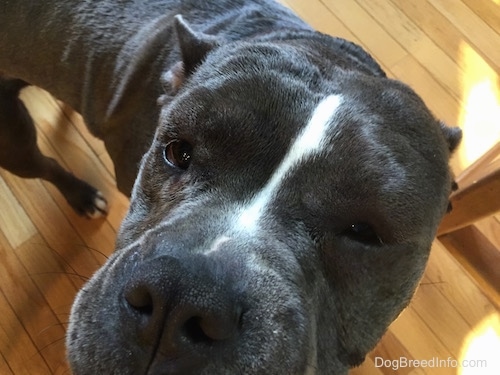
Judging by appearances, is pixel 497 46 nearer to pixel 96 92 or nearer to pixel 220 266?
pixel 96 92

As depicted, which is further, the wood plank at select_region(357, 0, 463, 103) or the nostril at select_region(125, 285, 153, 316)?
the wood plank at select_region(357, 0, 463, 103)

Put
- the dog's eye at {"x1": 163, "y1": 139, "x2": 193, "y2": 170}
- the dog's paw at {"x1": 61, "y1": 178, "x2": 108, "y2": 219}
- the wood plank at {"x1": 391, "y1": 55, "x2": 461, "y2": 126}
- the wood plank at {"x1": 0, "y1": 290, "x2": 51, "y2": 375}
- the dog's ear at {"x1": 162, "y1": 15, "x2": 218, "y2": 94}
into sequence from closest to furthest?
the dog's eye at {"x1": 163, "y1": 139, "x2": 193, "y2": 170}, the dog's ear at {"x1": 162, "y1": 15, "x2": 218, "y2": 94}, the wood plank at {"x1": 0, "y1": 290, "x2": 51, "y2": 375}, the dog's paw at {"x1": 61, "y1": 178, "x2": 108, "y2": 219}, the wood plank at {"x1": 391, "y1": 55, "x2": 461, "y2": 126}

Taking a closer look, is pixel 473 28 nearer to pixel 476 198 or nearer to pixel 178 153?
pixel 476 198

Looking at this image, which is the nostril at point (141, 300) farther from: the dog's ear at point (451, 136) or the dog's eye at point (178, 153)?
the dog's ear at point (451, 136)

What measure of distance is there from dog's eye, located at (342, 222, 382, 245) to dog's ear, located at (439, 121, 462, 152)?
1.39 feet

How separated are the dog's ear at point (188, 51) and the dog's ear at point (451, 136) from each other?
61 cm

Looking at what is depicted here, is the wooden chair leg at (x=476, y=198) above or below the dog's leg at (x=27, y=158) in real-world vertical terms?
above

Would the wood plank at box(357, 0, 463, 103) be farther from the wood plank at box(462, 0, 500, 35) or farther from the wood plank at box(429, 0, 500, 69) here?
the wood plank at box(462, 0, 500, 35)

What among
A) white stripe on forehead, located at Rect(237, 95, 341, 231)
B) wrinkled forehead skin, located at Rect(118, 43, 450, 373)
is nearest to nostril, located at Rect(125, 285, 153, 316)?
wrinkled forehead skin, located at Rect(118, 43, 450, 373)

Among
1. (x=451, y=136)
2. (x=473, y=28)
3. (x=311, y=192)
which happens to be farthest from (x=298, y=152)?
(x=473, y=28)

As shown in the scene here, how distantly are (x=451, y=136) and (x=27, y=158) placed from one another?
1493 millimetres

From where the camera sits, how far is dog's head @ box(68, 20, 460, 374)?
102cm

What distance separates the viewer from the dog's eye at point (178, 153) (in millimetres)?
1352

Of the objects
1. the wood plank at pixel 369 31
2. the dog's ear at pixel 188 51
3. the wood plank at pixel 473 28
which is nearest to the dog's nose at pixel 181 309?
the dog's ear at pixel 188 51
